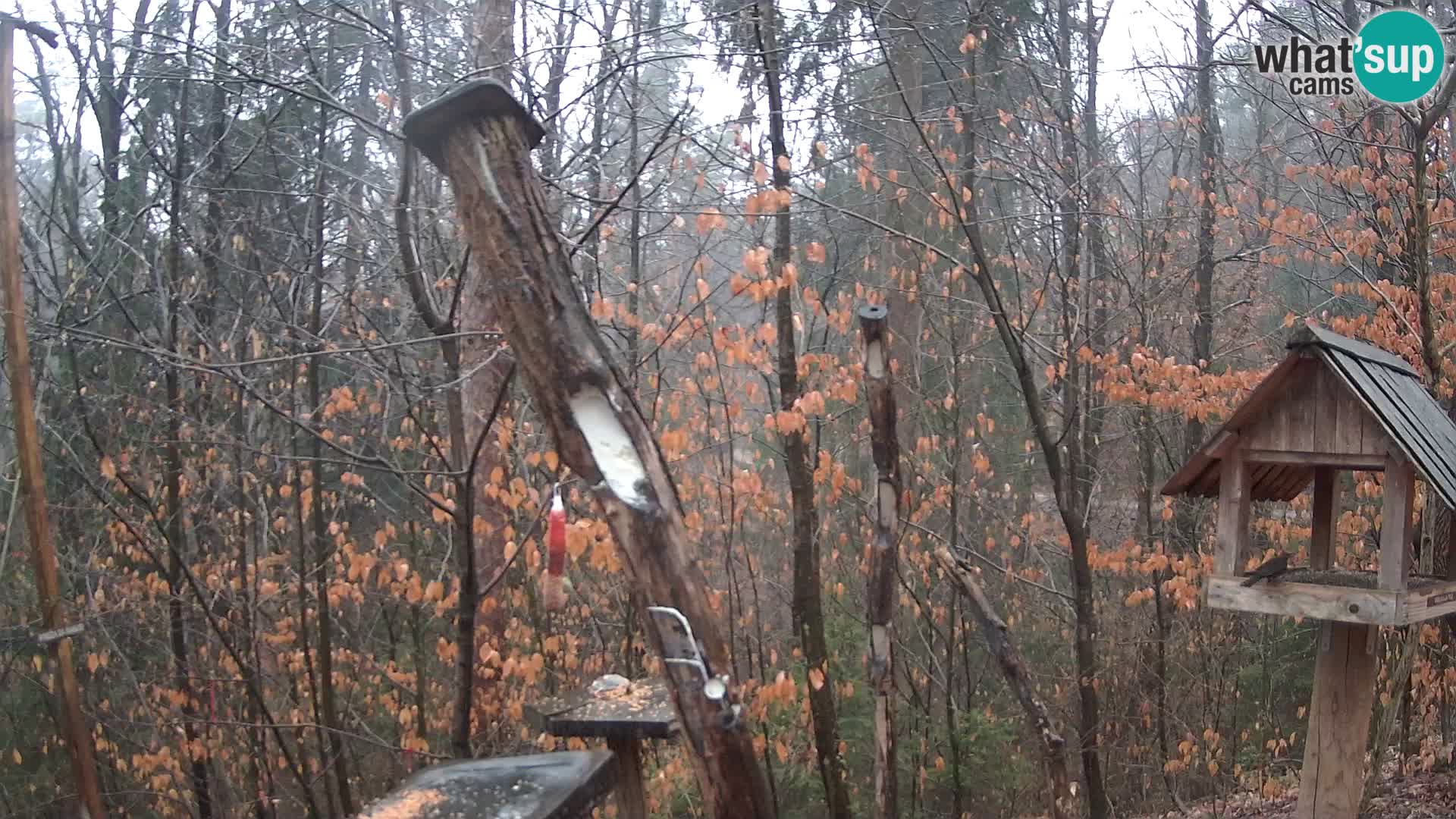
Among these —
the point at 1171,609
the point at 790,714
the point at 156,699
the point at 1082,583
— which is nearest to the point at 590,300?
the point at 1082,583

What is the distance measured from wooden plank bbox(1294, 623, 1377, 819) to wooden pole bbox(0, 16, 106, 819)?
196 inches

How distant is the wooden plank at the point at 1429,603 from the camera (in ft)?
12.2

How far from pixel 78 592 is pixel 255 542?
5.53 ft

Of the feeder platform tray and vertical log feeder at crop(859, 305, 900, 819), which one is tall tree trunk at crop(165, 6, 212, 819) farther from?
the feeder platform tray

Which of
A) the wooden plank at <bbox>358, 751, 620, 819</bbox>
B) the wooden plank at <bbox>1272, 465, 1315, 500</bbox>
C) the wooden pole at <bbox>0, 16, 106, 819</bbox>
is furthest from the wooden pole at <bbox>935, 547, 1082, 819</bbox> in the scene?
the wooden pole at <bbox>0, 16, 106, 819</bbox>

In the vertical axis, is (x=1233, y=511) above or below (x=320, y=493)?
above

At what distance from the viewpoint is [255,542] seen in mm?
7660

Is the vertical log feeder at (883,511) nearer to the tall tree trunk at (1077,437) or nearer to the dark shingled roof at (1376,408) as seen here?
the dark shingled roof at (1376,408)

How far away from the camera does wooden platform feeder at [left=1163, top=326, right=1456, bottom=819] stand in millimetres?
3711

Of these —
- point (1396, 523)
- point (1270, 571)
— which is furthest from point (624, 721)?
point (1396, 523)

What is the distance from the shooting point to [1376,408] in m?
3.62

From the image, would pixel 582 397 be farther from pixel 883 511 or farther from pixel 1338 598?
pixel 1338 598

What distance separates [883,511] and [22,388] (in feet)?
11.4
